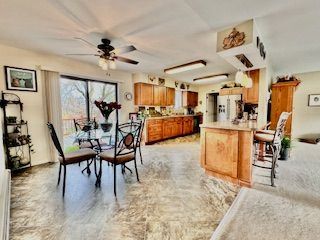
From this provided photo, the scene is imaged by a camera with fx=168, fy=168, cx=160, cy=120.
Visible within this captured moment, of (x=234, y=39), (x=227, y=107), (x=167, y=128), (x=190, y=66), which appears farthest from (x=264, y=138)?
(x=227, y=107)

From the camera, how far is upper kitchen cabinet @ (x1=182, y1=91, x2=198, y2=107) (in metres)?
7.46

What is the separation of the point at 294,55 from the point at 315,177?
2.66 m

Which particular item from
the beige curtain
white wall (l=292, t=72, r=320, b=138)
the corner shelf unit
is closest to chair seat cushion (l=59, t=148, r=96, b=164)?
the corner shelf unit

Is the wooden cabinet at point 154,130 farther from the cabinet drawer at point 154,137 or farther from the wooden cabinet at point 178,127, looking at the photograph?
the wooden cabinet at point 178,127

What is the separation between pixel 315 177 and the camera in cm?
294

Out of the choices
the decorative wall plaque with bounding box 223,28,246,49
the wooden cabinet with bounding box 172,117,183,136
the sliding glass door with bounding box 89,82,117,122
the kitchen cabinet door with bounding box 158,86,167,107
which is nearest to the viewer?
the decorative wall plaque with bounding box 223,28,246,49

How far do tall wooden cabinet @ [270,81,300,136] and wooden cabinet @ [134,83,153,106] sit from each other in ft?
12.8

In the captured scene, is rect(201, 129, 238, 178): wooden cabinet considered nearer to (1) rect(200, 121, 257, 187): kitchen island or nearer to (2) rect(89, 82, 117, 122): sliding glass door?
(1) rect(200, 121, 257, 187): kitchen island

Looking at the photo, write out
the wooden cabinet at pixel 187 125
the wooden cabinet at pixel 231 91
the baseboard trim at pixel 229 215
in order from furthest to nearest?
the wooden cabinet at pixel 187 125 → the wooden cabinet at pixel 231 91 → the baseboard trim at pixel 229 215

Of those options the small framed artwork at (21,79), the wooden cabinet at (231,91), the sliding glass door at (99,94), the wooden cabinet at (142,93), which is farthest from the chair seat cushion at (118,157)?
the wooden cabinet at (231,91)

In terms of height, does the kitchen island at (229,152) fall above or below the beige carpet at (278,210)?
above

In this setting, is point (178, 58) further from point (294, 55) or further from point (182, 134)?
point (182, 134)

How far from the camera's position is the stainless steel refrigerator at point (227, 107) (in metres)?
6.47

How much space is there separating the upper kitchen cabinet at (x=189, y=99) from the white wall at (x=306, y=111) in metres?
3.77
